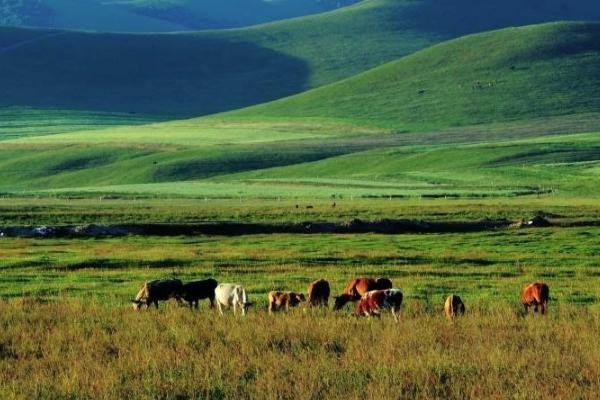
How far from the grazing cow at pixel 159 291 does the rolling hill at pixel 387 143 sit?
65.4 metres

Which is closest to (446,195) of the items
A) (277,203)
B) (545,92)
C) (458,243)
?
(277,203)

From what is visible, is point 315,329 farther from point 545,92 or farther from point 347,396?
point 545,92

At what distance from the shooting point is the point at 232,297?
2275 cm

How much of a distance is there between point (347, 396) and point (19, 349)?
20.0 feet

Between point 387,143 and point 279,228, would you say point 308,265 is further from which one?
point 387,143

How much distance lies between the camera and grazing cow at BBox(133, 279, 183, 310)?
2348 cm

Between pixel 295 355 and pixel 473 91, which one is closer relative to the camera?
pixel 295 355

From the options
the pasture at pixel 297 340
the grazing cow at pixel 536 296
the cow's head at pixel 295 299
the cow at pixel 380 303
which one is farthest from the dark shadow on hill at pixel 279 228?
the cow at pixel 380 303

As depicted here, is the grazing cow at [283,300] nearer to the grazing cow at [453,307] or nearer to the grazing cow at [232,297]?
the grazing cow at [232,297]

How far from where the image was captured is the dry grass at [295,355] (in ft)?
45.7

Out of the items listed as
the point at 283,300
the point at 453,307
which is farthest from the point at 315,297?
the point at 453,307

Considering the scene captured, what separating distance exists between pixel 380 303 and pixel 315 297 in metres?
2.59

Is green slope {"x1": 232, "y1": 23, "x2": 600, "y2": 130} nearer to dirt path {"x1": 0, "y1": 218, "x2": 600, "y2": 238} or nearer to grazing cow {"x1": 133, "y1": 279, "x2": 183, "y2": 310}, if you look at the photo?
dirt path {"x1": 0, "y1": 218, "x2": 600, "y2": 238}

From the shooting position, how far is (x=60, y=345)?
56.6ft
